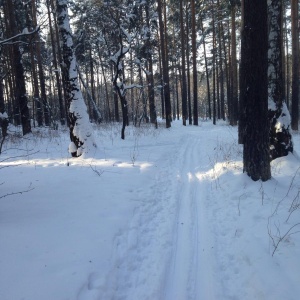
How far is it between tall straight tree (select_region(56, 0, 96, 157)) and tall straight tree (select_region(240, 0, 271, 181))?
485 centimetres

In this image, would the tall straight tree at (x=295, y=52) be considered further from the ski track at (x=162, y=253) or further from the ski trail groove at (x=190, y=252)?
the ski track at (x=162, y=253)

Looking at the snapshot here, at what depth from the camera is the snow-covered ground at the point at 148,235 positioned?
9.13 feet

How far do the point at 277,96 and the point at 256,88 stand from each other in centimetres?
183

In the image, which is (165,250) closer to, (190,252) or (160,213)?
(190,252)

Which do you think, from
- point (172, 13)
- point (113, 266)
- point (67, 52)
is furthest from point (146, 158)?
point (172, 13)

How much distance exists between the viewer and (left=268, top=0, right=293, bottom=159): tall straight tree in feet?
22.0

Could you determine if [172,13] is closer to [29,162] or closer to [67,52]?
[67,52]

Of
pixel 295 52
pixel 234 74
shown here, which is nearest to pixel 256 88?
pixel 295 52

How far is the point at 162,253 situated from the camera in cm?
347

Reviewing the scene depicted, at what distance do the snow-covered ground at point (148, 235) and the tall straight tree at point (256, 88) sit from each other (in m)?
0.46

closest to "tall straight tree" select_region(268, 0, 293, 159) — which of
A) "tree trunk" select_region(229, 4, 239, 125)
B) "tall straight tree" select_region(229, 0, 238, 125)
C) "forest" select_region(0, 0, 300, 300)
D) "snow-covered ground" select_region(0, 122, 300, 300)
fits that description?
"forest" select_region(0, 0, 300, 300)

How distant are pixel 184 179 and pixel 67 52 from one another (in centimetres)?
527

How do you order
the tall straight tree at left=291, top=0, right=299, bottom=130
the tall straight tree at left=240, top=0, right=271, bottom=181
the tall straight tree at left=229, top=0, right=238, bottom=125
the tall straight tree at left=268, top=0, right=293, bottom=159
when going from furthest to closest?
the tall straight tree at left=229, top=0, right=238, bottom=125 → the tall straight tree at left=291, top=0, right=299, bottom=130 → the tall straight tree at left=268, top=0, right=293, bottom=159 → the tall straight tree at left=240, top=0, right=271, bottom=181

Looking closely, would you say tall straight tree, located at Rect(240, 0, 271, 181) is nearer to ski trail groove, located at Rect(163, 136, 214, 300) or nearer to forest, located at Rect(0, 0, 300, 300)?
forest, located at Rect(0, 0, 300, 300)
